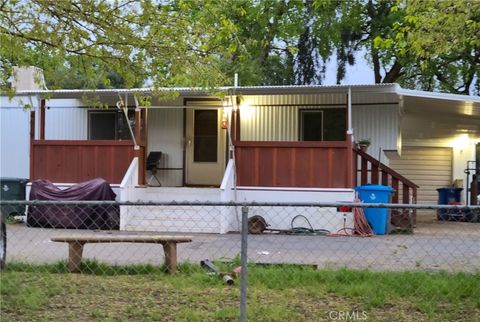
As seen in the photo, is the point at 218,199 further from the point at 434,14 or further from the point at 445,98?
the point at 434,14

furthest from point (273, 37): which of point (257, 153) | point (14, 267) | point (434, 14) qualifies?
point (14, 267)

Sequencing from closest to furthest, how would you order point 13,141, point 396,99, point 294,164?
point 294,164
point 396,99
point 13,141

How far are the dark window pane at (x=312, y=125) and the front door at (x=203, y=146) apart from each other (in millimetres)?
2192

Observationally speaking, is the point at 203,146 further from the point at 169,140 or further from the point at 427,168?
the point at 427,168

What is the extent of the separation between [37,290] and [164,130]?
371 inches

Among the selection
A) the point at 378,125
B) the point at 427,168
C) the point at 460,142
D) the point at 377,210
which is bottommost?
the point at 377,210

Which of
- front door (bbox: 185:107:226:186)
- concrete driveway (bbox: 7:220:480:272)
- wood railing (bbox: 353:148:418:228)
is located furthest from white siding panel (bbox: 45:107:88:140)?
wood railing (bbox: 353:148:418:228)

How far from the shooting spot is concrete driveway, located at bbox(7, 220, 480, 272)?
8.22 m

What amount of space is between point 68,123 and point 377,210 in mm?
9122

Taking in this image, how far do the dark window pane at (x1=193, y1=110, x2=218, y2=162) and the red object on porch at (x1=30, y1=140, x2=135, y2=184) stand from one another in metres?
2.19

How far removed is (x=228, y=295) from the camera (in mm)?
6016

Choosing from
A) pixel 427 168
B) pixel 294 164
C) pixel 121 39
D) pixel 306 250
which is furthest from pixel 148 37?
pixel 427 168

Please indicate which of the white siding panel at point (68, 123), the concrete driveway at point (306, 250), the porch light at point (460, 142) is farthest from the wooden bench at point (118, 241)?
the porch light at point (460, 142)

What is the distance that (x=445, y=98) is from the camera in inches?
497
